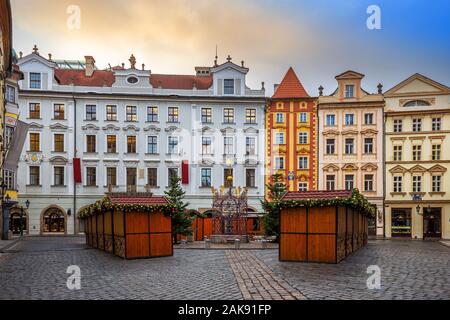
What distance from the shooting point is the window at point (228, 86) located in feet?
137

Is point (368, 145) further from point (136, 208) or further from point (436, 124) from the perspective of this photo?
point (136, 208)

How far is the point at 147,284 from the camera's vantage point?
11.5 metres

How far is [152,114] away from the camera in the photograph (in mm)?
41281

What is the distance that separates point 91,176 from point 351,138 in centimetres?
2364

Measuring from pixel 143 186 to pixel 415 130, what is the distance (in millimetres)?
24576

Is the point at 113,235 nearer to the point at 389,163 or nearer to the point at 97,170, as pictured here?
the point at 97,170

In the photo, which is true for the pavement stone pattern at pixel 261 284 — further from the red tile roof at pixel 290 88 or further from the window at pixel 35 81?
the window at pixel 35 81

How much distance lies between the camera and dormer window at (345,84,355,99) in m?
41.5

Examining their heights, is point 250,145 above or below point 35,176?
above

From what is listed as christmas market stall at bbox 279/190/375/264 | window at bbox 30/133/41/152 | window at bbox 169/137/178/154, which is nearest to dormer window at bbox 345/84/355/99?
window at bbox 169/137/178/154

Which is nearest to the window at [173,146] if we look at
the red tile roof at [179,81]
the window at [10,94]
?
the red tile roof at [179,81]

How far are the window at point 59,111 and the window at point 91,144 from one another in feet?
9.44

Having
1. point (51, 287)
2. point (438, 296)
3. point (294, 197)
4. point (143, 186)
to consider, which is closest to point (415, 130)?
point (143, 186)

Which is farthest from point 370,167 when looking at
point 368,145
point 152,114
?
point 152,114
